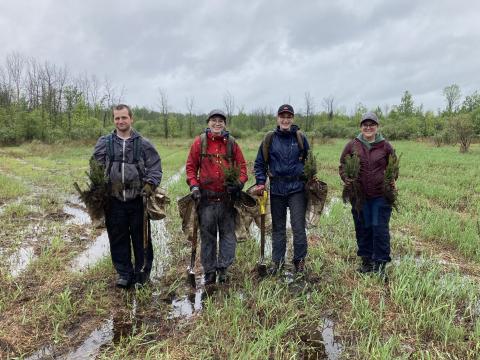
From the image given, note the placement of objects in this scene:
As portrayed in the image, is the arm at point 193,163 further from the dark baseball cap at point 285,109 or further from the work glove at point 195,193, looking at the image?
Answer: the dark baseball cap at point 285,109

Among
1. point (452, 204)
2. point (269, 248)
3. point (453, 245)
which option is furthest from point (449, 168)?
point (269, 248)

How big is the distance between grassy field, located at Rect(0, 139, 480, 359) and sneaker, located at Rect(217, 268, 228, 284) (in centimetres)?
12

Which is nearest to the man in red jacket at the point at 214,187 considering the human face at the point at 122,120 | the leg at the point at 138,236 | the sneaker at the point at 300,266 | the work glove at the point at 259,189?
the work glove at the point at 259,189

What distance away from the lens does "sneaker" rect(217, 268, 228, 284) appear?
4.70m

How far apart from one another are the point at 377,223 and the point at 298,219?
3.30ft

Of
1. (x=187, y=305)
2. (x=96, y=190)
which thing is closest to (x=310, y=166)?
(x=187, y=305)

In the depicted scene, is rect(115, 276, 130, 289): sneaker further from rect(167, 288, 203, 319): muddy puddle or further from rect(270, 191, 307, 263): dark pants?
rect(270, 191, 307, 263): dark pants

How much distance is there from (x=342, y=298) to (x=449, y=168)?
1418cm

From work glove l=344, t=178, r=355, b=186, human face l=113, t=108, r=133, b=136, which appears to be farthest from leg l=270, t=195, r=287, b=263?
human face l=113, t=108, r=133, b=136

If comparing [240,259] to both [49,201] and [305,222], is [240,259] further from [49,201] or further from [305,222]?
[49,201]

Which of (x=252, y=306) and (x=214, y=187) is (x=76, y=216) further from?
(x=252, y=306)

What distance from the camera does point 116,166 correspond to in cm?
421

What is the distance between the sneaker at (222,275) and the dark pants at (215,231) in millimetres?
54

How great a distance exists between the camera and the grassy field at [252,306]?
3.28 metres
